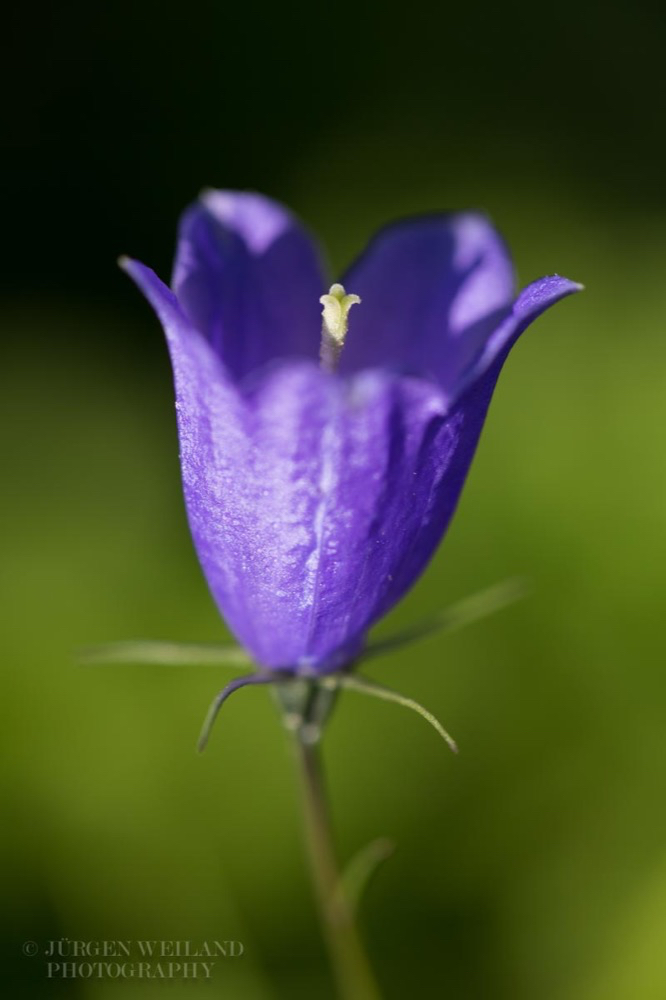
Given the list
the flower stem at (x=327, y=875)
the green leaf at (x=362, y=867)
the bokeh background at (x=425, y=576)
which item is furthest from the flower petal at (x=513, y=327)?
the bokeh background at (x=425, y=576)

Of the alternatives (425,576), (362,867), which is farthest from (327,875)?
(425,576)

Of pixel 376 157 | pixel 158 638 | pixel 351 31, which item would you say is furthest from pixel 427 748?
pixel 351 31

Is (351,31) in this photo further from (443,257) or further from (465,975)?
(465,975)

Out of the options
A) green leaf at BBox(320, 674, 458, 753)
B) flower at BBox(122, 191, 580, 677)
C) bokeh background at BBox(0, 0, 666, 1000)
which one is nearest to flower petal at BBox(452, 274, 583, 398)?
flower at BBox(122, 191, 580, 677)

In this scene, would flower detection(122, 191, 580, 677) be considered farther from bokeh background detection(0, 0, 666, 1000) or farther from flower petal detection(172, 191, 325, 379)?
bokeh background detection(0, 0, 666, 1000)

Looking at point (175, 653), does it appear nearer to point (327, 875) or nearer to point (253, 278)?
point (327, 875)

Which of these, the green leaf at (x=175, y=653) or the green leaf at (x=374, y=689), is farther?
the green leaf at (x=175, y=653)

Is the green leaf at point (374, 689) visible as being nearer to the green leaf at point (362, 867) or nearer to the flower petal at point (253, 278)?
the green leaf at point (362, 867)

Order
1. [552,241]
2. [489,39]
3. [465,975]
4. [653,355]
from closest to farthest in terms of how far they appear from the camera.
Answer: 1. [465,975]
2. [653,355]
3. [552,241]
4. [489,39]
